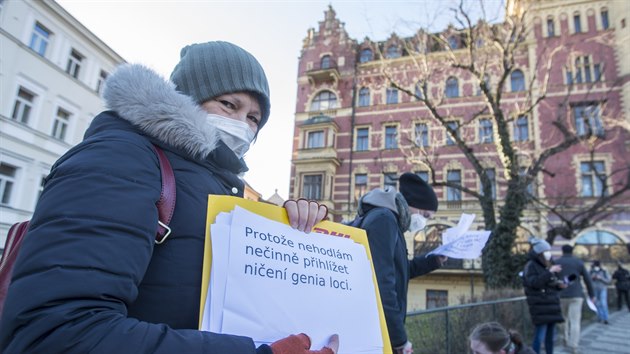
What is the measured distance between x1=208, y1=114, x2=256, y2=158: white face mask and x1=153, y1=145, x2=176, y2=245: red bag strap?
35 cm

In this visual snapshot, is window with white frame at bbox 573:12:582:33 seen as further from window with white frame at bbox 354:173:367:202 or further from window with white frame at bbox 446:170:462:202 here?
window with white frame at bbox 354:173:367:202

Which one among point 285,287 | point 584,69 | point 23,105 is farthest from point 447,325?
point 584,69

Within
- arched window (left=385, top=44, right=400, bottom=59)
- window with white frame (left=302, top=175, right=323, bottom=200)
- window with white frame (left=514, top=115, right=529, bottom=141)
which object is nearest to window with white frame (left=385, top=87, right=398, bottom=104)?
arched window (left=385, top=44, right=400, bottom=59)

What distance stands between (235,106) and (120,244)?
2.55 feet

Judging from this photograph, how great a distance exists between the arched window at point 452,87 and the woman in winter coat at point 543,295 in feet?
68.2

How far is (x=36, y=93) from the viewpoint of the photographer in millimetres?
17859

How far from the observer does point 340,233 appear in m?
1.48

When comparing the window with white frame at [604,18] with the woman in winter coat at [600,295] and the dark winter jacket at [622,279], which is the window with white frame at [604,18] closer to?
the dark winter jacket at [622,279]

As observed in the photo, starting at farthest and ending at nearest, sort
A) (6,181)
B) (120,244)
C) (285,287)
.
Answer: (6,181)
(285,287)
(120,244)

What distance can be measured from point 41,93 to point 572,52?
27569 millimetres

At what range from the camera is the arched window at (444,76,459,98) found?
25062 millimetres

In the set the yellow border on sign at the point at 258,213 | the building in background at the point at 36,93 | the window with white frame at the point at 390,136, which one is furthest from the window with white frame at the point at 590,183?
the building in background at the point at 36,93

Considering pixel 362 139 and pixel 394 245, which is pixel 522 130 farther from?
pixel 394 245

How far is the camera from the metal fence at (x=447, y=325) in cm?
511
